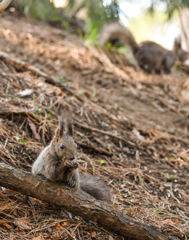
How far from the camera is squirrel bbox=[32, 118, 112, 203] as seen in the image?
74.9 inches

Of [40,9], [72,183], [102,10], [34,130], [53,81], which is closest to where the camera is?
[72,183]

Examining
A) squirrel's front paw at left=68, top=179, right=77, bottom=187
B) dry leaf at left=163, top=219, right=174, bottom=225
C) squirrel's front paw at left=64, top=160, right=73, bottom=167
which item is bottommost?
dry leaf at left=163, top=219, right=174, bottom=225

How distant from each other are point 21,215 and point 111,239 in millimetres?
Result: 648

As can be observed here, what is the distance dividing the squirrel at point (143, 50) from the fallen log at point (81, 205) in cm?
428

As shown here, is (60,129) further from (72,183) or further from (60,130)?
(72,183)

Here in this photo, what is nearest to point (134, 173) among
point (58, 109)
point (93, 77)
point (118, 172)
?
point (118, 172)

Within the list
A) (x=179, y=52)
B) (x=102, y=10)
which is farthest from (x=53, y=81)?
(x=179, y=52)

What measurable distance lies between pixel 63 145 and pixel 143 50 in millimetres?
4864

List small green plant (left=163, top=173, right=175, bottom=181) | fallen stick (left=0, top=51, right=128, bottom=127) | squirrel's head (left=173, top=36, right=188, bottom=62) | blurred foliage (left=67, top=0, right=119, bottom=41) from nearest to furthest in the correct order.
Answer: small green plant (left=163, top=173, right=175, bottom=181), fallen stick (left=0, top=51, right=128, bottom=127), blurred foliage (left=67, top=0, right=119, bottom=41), squirrel's head (left=173, top=36, right=188, bottom=62)

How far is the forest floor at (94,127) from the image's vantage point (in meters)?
1.86

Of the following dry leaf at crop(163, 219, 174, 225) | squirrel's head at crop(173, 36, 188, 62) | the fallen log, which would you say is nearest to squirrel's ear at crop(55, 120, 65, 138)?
the fallen log

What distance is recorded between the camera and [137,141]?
3211 millimetres

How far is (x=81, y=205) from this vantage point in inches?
69.2

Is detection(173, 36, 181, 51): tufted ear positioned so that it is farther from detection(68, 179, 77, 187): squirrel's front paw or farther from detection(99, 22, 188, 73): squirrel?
detection(68, 179, 77, 187): squirrel's front paw
